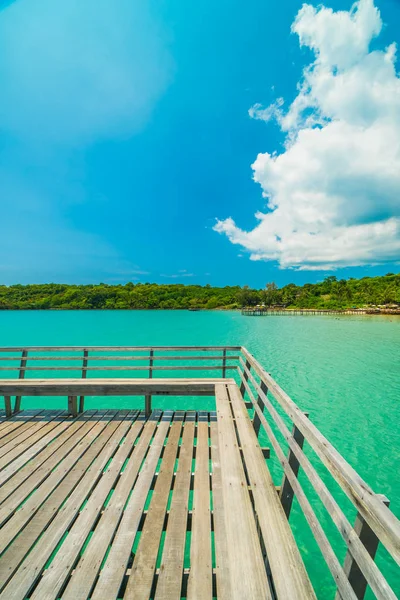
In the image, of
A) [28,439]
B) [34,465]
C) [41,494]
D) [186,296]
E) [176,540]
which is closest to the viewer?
[176,540]

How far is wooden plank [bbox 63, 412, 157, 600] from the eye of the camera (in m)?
1.75

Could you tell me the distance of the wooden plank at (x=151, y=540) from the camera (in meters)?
1.74

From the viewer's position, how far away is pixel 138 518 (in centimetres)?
228

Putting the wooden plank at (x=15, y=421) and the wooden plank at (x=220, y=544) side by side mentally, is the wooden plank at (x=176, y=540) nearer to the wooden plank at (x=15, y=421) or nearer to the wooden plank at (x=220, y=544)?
the wooden plank at (x=220, y=544)

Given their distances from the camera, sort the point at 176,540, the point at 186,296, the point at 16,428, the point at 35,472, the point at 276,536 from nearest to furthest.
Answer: the point at 276,536, the point at 176,540, the point at 35,472, the point at 16,428, the point at 186,296

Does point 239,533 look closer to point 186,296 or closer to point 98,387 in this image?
point 98,387

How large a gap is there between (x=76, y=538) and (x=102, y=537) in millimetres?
208

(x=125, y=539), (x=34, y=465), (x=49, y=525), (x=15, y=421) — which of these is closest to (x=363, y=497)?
(x=125, y=539)

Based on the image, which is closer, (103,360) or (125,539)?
(125,539)

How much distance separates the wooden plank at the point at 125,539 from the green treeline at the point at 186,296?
9418 cm

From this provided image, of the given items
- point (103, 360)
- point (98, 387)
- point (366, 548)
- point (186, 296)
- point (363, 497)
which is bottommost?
point (103, 360)

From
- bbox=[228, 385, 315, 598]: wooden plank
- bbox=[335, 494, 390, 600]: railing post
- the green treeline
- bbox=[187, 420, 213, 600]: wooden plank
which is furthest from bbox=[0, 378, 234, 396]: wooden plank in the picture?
the green treeline

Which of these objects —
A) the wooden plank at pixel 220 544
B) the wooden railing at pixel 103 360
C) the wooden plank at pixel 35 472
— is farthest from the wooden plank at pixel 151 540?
the wooden railing at pixel 103 360

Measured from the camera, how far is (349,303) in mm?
88562
